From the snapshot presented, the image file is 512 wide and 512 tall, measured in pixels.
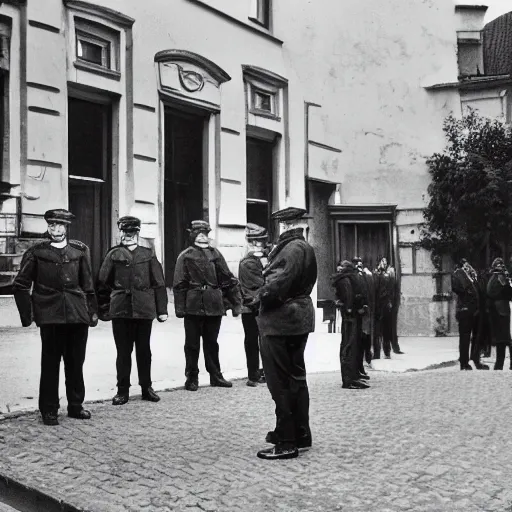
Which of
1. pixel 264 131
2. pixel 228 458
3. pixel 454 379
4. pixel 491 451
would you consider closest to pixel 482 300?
pixel 454 379

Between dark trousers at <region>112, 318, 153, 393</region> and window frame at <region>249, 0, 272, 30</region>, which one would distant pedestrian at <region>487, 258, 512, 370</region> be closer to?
window frame at <region>249, 0, 272, 30</region>

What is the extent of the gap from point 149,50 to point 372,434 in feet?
22.1

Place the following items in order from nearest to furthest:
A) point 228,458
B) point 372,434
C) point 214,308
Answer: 1. point 228,458
2. point 372,434
3. point 214,308

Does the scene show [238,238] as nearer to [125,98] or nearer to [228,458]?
[125,98]

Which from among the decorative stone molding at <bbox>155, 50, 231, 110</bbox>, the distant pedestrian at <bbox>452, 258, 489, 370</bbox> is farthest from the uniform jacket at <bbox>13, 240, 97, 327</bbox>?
the distant pedestrian at <bbox>452, 258, 489, 370</bbox>

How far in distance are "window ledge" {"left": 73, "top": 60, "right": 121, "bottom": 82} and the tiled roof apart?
1474cm

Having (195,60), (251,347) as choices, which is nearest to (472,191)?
(195,60)

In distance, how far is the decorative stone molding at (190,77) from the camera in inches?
448

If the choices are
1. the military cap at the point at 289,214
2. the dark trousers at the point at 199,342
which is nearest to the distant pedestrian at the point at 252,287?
the dark trousers at the point at 199,342

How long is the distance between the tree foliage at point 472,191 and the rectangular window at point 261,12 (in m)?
6.99

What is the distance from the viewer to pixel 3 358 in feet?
28.5

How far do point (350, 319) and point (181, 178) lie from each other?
3.52 meters

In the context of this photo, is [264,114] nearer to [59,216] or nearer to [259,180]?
[259,180]

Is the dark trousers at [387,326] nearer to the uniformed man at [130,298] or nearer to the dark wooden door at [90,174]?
the dark wooden door at [90,174]
